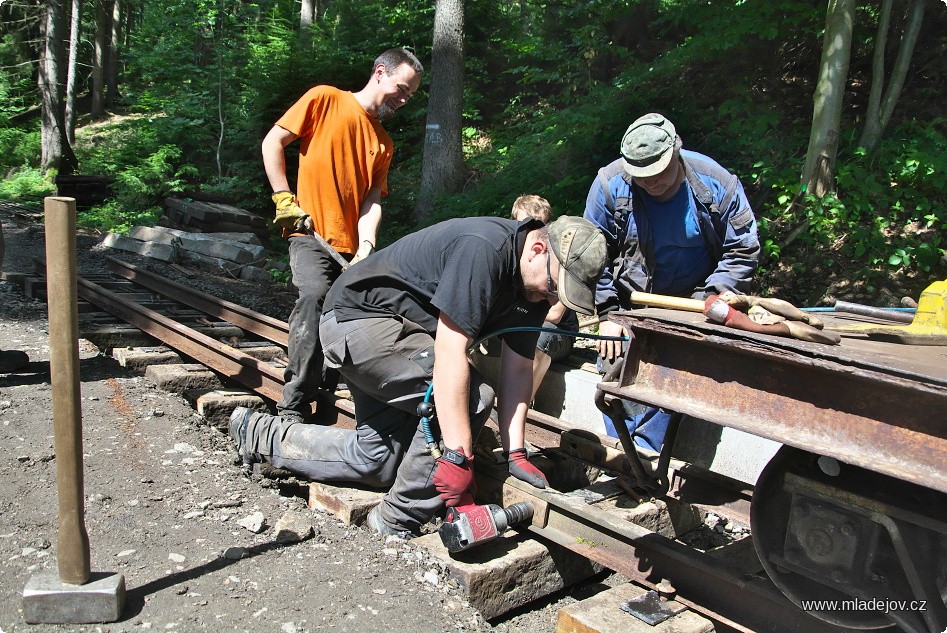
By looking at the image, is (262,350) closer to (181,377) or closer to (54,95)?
(181,377)

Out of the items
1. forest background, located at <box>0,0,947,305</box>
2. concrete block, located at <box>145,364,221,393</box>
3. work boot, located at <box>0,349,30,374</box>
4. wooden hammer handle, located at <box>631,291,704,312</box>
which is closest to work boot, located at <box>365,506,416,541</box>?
wooden hammer handle, located at <box>631,291,704,312</box>

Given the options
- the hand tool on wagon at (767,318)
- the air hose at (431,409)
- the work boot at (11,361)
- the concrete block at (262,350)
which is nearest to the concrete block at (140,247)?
the concrete block at (262,350)

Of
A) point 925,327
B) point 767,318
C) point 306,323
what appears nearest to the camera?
point 767,318

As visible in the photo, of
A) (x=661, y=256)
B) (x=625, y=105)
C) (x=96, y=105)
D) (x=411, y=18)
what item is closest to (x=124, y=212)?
(x=411, y=18)

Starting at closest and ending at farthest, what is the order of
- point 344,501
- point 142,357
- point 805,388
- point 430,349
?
point 805,388, point 430,349, point 344,501, point 142,357

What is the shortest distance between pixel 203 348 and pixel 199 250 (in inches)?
221

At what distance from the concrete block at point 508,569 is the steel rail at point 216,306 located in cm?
325

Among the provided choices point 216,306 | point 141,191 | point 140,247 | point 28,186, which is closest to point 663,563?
point 216,306

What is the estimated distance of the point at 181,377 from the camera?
5223 mm

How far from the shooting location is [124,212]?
14461 mm

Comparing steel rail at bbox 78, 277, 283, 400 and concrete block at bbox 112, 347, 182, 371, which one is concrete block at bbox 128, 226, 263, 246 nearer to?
steel rail at bbox 78, 277, 283, 400

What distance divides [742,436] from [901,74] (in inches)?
203

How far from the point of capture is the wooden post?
7.84ft

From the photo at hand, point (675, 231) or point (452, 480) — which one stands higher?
point (675, 231)
